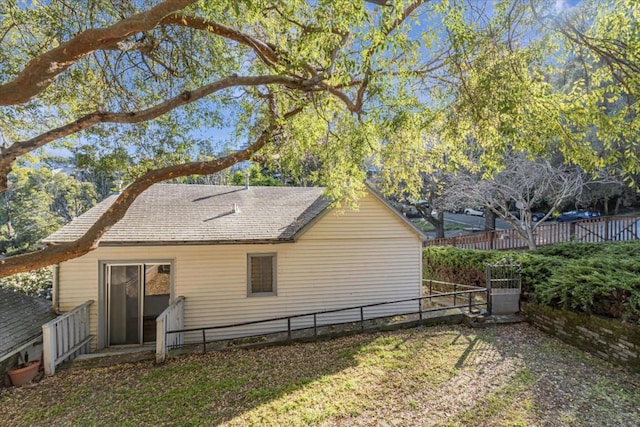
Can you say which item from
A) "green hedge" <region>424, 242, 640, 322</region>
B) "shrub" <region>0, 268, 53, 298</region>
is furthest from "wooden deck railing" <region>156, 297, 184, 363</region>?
"green hedge" <region>424, 242, 640, 322</region>

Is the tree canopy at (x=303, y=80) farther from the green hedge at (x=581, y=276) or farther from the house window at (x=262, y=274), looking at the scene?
the green hedge at (x=581, y=276)

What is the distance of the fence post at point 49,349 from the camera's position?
248 inches

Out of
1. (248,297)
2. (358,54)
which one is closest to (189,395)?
(248,297)

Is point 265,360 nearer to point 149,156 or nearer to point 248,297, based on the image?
point 248,297

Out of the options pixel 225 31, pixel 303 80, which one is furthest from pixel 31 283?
pixel 303 80

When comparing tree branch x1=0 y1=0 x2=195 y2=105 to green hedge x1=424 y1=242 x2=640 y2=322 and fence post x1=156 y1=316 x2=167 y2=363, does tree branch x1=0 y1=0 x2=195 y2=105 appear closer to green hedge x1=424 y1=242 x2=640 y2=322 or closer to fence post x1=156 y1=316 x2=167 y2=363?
fence post x1=156 y1=316 x2=167 y2=363

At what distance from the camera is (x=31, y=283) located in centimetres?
1018

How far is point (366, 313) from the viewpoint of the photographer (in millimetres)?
9828

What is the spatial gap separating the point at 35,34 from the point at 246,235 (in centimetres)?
592

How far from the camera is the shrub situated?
975 cm

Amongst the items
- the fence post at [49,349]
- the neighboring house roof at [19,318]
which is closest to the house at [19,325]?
the neighboring house roof at [19,318]

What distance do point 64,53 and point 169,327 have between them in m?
5.86

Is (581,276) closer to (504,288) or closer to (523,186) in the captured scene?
(504,288)

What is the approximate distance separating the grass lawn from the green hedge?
1.17 metres
